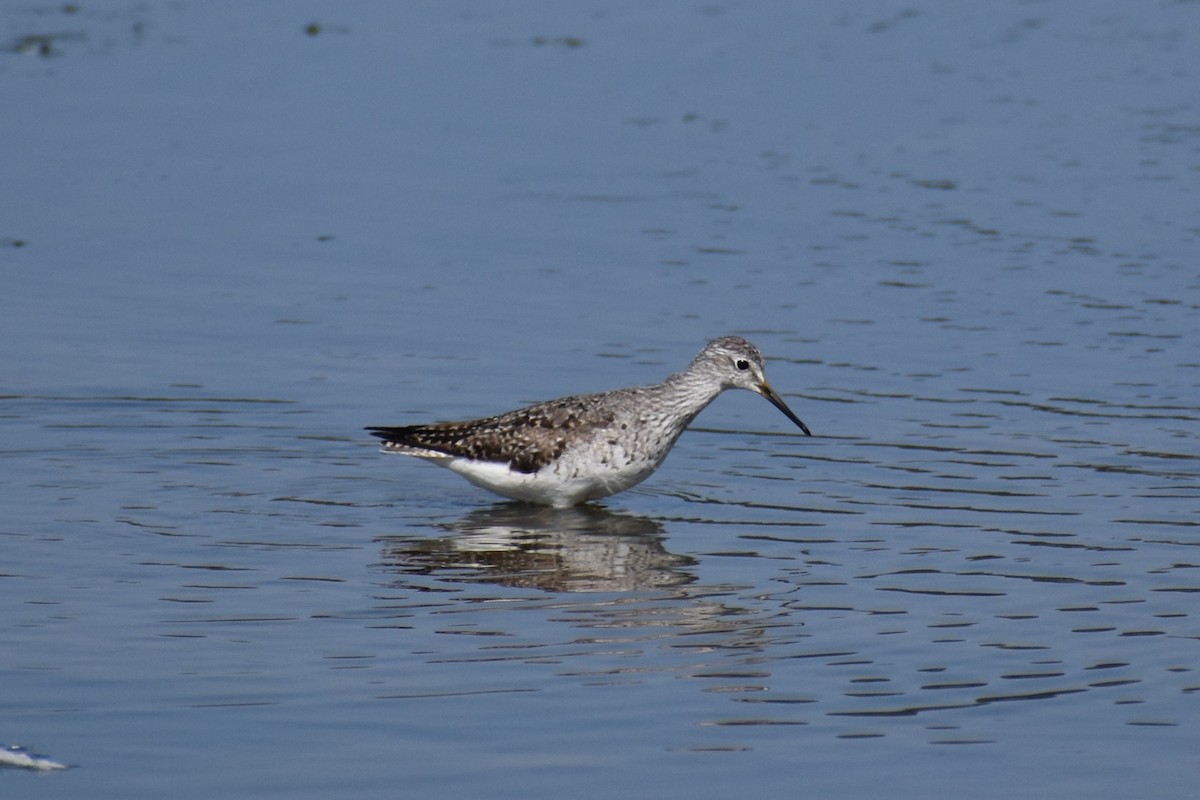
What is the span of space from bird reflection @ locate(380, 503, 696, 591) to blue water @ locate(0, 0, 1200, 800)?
4cm

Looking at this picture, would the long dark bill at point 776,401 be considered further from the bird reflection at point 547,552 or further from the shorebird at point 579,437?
the bird reflection at point 547,552

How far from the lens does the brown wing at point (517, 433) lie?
12.1 metres

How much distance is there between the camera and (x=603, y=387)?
13867mm

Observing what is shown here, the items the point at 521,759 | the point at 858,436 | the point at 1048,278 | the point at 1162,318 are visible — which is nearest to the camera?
the point at 521,759

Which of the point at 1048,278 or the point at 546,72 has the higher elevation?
the point at 546,72


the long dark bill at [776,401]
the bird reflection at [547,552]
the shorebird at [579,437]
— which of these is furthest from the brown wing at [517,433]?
the long dark bill at [776,401]

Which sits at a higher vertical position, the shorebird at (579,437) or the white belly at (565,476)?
the shorebird at (579,437)

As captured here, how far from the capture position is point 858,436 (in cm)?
1311

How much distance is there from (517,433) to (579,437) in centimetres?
39

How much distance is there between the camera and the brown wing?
1215 centimetres

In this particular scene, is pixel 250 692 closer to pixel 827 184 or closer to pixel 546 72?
pixel 827 184

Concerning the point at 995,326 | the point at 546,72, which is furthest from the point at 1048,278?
the point at 546,72

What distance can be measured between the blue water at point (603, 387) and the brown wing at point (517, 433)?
413mm

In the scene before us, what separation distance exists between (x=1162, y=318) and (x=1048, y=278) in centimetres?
125
